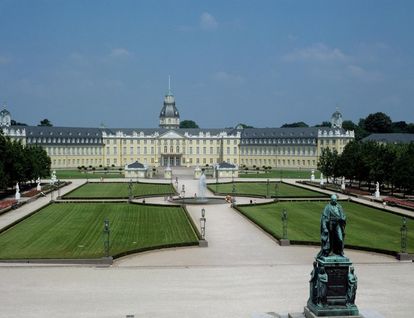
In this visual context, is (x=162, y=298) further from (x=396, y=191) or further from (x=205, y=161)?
(x=205, y=161)

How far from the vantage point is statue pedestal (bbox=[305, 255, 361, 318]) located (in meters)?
17.6

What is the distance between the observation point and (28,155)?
7706 centimetres

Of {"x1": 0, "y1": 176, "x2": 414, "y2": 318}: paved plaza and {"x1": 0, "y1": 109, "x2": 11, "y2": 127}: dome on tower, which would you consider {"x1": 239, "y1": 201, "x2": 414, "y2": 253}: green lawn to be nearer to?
{"x1": 0, "y1": 176, "x2": 414, "y2": 318}: paved plaza

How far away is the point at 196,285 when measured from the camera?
23922mm

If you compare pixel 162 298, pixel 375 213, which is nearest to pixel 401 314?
pixel 162 298

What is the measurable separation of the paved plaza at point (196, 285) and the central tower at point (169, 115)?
142033mm

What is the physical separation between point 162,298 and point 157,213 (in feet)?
91.3

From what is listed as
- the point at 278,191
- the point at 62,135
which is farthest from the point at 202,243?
the point at 62,135

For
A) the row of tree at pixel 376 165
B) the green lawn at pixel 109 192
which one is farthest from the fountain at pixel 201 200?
the row of tree at pixel 376 165

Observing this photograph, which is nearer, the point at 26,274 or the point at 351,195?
the point at 26,274

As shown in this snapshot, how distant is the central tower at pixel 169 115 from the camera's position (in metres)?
174

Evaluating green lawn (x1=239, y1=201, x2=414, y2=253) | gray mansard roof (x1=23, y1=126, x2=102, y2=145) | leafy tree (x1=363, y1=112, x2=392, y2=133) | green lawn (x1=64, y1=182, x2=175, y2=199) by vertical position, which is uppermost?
leafy tree (x1=363, y1=112, x2=392, y2=133)

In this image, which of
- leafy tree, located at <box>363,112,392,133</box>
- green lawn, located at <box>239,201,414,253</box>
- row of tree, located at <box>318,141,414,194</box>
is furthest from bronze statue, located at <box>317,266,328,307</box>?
leafy tree, located at <box>363,112,392,133</box>

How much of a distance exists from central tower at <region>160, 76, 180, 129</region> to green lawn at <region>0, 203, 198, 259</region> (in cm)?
12091
